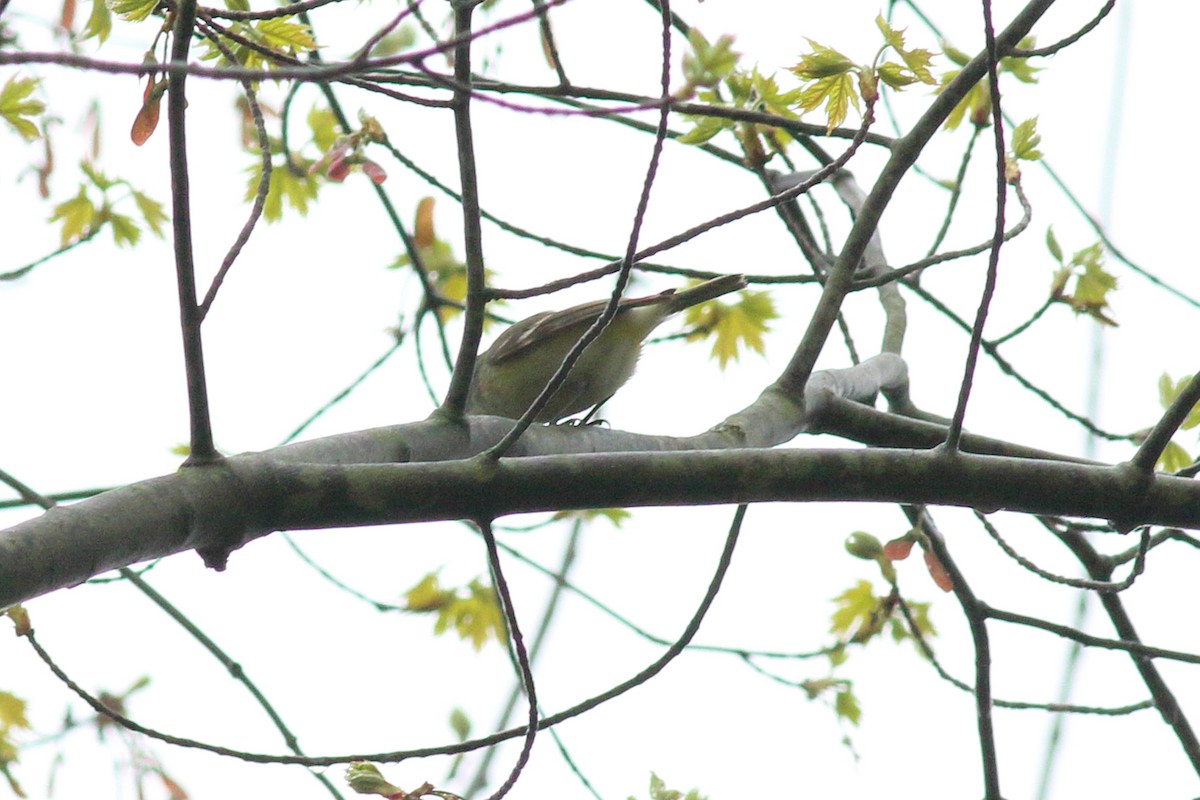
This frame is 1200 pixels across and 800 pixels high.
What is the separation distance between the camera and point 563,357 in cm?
489

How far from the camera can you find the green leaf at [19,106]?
13.2ft

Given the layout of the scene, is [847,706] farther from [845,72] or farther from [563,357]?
[845,72]

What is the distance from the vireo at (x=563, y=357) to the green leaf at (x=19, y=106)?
1793mm

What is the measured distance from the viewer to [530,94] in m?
3.41

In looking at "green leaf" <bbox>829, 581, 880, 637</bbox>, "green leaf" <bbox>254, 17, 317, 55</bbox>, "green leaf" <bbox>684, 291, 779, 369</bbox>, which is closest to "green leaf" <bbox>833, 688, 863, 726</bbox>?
"green leaf" <bbox>829, 581, 880, 637</bbox>

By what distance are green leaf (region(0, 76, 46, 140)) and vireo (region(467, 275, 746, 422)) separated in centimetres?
179

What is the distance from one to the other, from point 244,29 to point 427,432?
1132 mm

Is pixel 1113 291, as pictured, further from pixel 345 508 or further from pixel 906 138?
pixel 345 508

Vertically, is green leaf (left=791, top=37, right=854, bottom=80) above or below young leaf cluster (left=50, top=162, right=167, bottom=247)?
below

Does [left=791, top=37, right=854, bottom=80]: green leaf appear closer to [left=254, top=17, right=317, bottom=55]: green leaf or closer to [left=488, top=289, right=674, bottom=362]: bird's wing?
[left=254, top=17, right=317, bottom=55]: green leaf

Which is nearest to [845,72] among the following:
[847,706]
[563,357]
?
[563,357]

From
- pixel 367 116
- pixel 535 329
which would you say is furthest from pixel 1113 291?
pixel 367 116

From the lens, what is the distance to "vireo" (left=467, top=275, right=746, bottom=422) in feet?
15.6

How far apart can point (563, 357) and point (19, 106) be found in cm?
215
